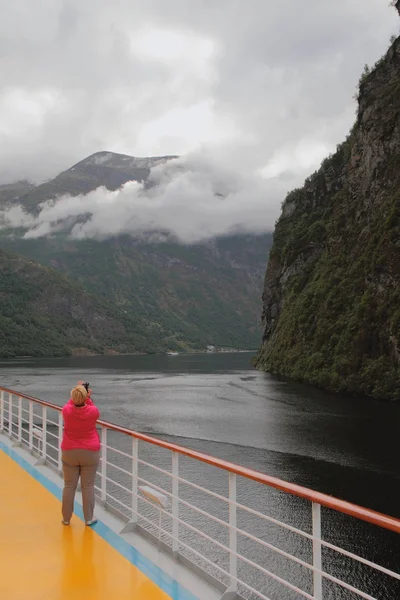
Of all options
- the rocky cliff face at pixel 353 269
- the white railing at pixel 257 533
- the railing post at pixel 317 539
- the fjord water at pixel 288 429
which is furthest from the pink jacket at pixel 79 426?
the rocky cliff face at pixel 353 269

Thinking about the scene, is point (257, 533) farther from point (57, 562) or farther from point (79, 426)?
point (57, 562)

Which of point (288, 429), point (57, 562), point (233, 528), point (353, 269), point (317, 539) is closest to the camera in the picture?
point (317, 539)

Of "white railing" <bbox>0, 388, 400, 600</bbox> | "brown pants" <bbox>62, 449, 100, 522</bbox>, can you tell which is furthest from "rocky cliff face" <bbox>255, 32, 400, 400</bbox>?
"brown pants" <bbox>62, 449, 100, 522</bbox>

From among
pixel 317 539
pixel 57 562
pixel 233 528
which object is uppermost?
pixel 317 539

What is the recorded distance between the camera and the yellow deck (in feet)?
14.4

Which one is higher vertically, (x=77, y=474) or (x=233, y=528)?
(x=233, y=528)

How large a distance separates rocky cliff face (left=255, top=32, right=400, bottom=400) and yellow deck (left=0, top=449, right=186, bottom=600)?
41.3 m

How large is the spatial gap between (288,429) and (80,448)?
85.9 feet

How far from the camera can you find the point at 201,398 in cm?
4722

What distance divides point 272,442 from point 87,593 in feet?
76.7

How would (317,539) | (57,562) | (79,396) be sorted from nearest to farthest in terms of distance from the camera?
(317,539)
(57,562)
(79,396)

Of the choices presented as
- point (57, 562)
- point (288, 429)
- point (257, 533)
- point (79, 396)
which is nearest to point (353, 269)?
point (288, 429)

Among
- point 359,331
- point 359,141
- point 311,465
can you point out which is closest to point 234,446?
point 311,465

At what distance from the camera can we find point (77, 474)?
596 centimetres
